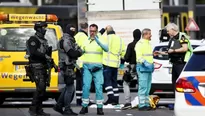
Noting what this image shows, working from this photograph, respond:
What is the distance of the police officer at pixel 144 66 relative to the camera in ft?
46.6

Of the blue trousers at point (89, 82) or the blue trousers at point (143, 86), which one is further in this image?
the blue trousers at point (143, 86)

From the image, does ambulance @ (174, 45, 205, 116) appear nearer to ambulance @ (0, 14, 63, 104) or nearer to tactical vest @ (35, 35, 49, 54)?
tactical vest @ (35, 35, 49, 54)

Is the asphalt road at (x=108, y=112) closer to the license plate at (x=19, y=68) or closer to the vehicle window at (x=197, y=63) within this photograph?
the license plate at (x=19, y=68)

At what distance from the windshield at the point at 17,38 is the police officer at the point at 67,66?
5.03 feet

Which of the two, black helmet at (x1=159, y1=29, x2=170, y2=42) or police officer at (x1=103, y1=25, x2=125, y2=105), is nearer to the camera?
police officer at (x1=103, y1=25, x2=125, y2=105)

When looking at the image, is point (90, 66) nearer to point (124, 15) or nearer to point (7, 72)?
point (7, 72)

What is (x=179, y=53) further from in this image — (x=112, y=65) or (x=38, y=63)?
(x=38, y=63)

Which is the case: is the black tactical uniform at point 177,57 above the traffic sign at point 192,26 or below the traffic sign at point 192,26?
below

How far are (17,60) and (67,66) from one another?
1.73m

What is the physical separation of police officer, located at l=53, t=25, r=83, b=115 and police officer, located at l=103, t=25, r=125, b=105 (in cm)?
209

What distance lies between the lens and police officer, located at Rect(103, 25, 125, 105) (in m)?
15.3

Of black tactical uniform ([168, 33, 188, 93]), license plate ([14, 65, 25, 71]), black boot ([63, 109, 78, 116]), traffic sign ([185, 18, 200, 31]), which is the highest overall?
traffic sign ([185, 18, 200, 31])

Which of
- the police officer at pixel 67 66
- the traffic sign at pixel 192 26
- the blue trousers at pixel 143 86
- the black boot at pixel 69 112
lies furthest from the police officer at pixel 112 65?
the traffic sign at pixel 192 26

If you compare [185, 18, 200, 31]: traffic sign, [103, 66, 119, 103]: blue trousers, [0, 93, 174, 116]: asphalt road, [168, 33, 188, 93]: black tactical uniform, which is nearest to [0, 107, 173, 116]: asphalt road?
[0, 93, 174, 116]: asphalt road
